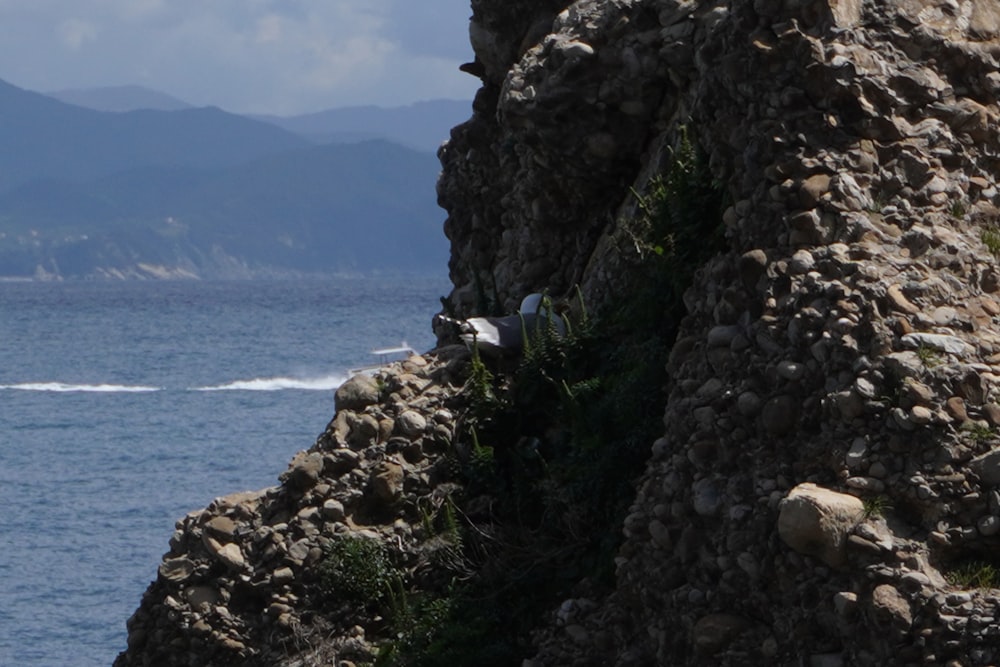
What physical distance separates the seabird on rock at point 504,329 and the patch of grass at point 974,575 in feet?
14.4

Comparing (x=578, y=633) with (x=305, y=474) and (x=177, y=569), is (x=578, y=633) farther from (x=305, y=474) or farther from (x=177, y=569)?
(x=177, y=569)

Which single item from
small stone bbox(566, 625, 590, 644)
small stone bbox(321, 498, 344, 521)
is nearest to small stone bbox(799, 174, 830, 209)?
small stone bbox(566, 625, 590, 644)

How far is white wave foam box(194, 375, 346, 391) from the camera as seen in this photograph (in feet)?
186

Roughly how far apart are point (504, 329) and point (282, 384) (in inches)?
1934

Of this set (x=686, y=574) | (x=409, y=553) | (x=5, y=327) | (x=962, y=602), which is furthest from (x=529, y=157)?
(x=5, y=327)

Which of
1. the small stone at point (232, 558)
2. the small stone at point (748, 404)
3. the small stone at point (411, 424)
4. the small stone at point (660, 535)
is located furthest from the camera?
the small stone at point (411, 424)

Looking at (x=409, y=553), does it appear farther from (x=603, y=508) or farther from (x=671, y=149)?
(x=671, y=149)

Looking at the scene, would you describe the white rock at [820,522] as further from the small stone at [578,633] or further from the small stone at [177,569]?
the small stone at [177,569]

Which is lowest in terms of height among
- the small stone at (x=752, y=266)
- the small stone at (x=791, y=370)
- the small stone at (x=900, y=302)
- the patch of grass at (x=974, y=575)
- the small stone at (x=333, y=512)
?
the small stone at (x=333, y=512)

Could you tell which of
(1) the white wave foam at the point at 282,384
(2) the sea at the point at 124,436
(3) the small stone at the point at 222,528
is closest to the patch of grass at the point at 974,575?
(3) the small stone at the point at 222,528

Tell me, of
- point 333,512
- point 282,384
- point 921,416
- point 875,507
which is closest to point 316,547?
point 333,512

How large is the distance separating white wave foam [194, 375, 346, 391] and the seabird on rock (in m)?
45.8

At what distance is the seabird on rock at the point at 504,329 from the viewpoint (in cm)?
1022

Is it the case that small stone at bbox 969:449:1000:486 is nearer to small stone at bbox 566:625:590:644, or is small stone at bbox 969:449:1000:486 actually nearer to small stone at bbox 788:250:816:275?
small stone at bbox 788:250:816:275
